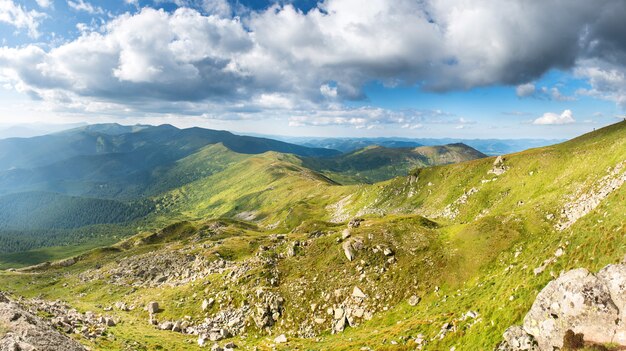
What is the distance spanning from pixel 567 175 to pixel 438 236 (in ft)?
190

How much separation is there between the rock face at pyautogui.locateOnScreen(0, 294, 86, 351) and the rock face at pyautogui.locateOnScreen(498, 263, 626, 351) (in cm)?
4224

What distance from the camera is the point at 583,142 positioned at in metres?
138

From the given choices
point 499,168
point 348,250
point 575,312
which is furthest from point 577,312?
point 499,168

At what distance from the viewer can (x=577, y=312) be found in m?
25.4

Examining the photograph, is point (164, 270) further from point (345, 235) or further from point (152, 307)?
point (345, 235)

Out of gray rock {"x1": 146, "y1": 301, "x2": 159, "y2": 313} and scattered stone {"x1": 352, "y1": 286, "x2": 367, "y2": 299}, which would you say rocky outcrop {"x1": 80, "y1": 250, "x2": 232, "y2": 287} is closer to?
gray rock {"x1": 146, "y1": 301, "x2": 159, "y2": 313}

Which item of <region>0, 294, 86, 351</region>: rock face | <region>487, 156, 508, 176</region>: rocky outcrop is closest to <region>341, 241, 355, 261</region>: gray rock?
<region>0, 294, 86, 351</region>: rock face

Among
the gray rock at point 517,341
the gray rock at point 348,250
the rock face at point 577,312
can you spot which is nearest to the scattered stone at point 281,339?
the gray rock at point 348,250

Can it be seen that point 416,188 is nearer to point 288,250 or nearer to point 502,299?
point 288,250

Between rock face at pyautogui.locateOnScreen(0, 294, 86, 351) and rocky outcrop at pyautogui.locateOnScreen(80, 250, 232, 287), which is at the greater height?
rock face at pyautogui.locateOnScreen(0, 294, 86, 351)

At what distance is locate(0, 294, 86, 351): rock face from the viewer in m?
28.5

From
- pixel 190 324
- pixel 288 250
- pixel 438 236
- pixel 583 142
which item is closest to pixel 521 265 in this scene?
pixel 438 236

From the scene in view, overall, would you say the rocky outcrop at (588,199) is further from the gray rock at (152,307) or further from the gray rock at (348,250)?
the gray rock at (152,307)

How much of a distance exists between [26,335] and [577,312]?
48.4m
